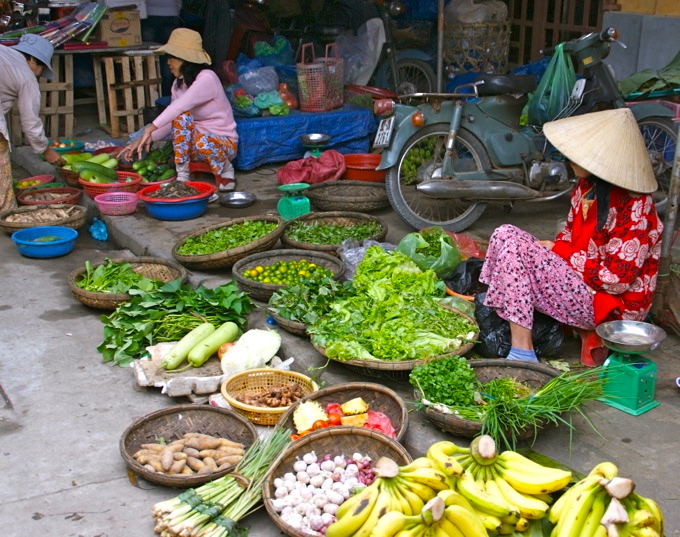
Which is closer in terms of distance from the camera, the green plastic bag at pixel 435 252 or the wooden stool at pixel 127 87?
the green plastic bag at pixel 435 252

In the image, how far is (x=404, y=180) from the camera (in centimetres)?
648

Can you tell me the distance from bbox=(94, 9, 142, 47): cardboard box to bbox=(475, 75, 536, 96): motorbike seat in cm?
462

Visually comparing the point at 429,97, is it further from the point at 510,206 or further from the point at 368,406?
the point at 368,406

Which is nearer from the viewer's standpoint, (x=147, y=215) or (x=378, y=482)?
(x=378, y=482)

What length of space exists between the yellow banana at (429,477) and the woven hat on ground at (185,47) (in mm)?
5028

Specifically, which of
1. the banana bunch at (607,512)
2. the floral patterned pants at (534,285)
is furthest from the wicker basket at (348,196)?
the banana bunch at (607,512)

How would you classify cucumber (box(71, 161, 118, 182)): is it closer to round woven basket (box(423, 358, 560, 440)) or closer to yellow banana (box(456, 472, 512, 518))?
round woven basket (box(423, 358, 560, 440))

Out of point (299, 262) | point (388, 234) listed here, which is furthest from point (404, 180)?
point (299, 262)

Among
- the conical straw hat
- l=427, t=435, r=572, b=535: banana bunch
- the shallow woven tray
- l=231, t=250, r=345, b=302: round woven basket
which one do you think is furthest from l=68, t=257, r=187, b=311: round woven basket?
l=427, t=435, r=572, b=535: banana bunch

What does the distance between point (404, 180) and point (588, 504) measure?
4.22 m

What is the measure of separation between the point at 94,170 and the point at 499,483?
528 cm

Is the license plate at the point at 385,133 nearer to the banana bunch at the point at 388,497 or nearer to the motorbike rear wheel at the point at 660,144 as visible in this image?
the motorbike rear wheel at the point at 660,144

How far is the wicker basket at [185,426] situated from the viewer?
3711mm

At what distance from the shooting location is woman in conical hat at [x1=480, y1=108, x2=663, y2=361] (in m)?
3.94
